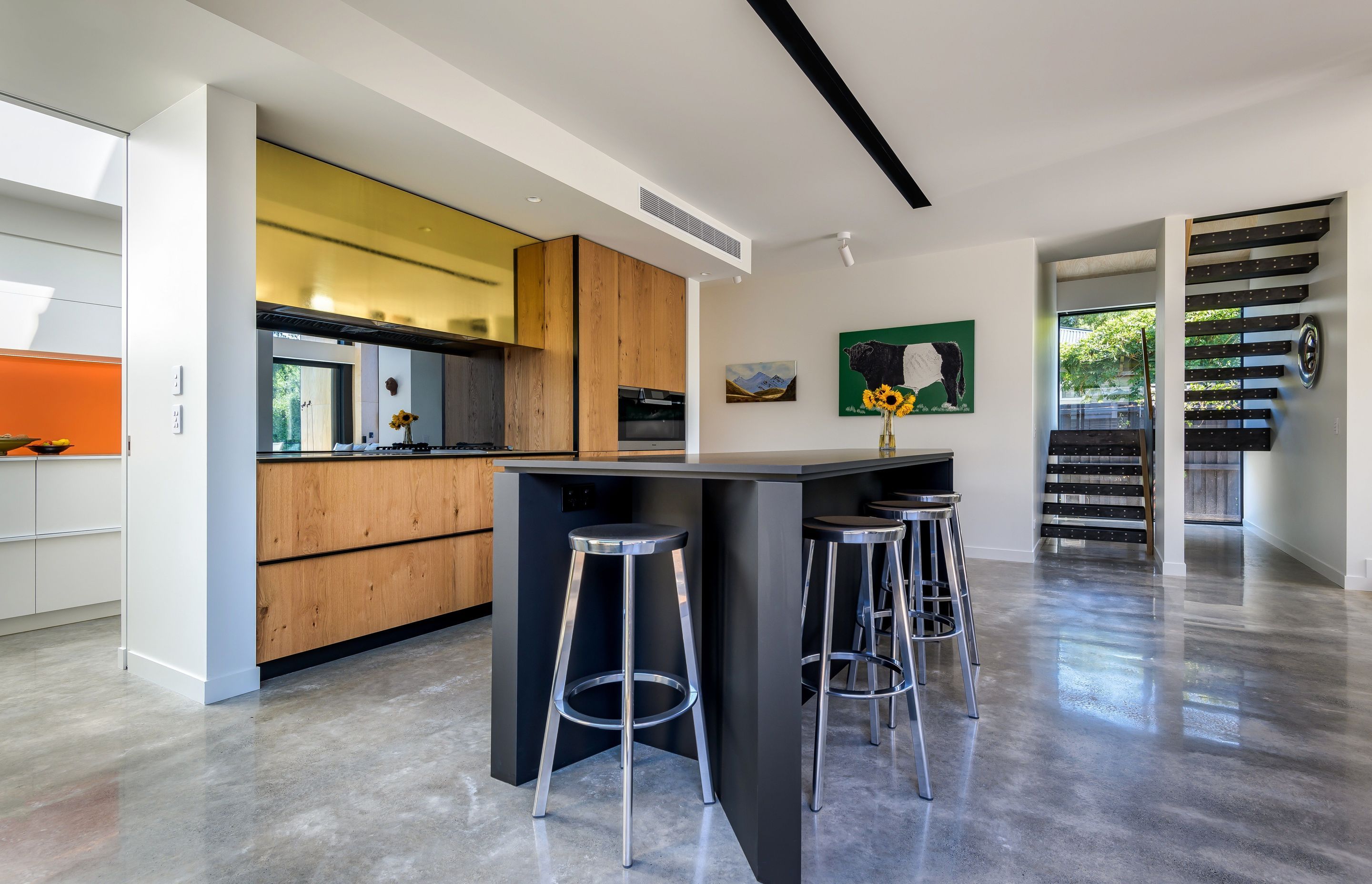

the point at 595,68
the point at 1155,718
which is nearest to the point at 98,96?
the point at 595,68

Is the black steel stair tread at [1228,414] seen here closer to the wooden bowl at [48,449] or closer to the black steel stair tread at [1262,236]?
the black steel stair tread at [1262,236]

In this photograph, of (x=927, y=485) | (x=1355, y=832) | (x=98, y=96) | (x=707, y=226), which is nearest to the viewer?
(x=1355, y=832)

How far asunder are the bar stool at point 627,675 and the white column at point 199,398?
5.23 feet

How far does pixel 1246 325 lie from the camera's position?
5402 millimetres

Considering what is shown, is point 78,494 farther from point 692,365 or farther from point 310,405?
point 692,365

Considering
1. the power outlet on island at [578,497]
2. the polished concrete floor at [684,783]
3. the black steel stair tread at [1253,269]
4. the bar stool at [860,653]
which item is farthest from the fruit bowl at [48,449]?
the black steel stair tread at [1253,269]

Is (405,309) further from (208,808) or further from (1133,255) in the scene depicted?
(1133,255)

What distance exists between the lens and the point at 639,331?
5012 mm

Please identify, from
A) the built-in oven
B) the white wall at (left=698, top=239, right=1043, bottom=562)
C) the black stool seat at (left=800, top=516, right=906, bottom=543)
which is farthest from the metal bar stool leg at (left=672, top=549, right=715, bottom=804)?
the white wall at (left=698, top=239, right=1043, bottom=562)

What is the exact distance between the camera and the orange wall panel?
3.81 meters

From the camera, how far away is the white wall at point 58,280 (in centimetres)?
370

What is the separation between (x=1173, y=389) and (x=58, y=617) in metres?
7.47

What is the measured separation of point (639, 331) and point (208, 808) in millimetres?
3872

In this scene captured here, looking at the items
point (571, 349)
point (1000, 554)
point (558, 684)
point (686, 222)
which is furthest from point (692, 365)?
point (558, 684)
